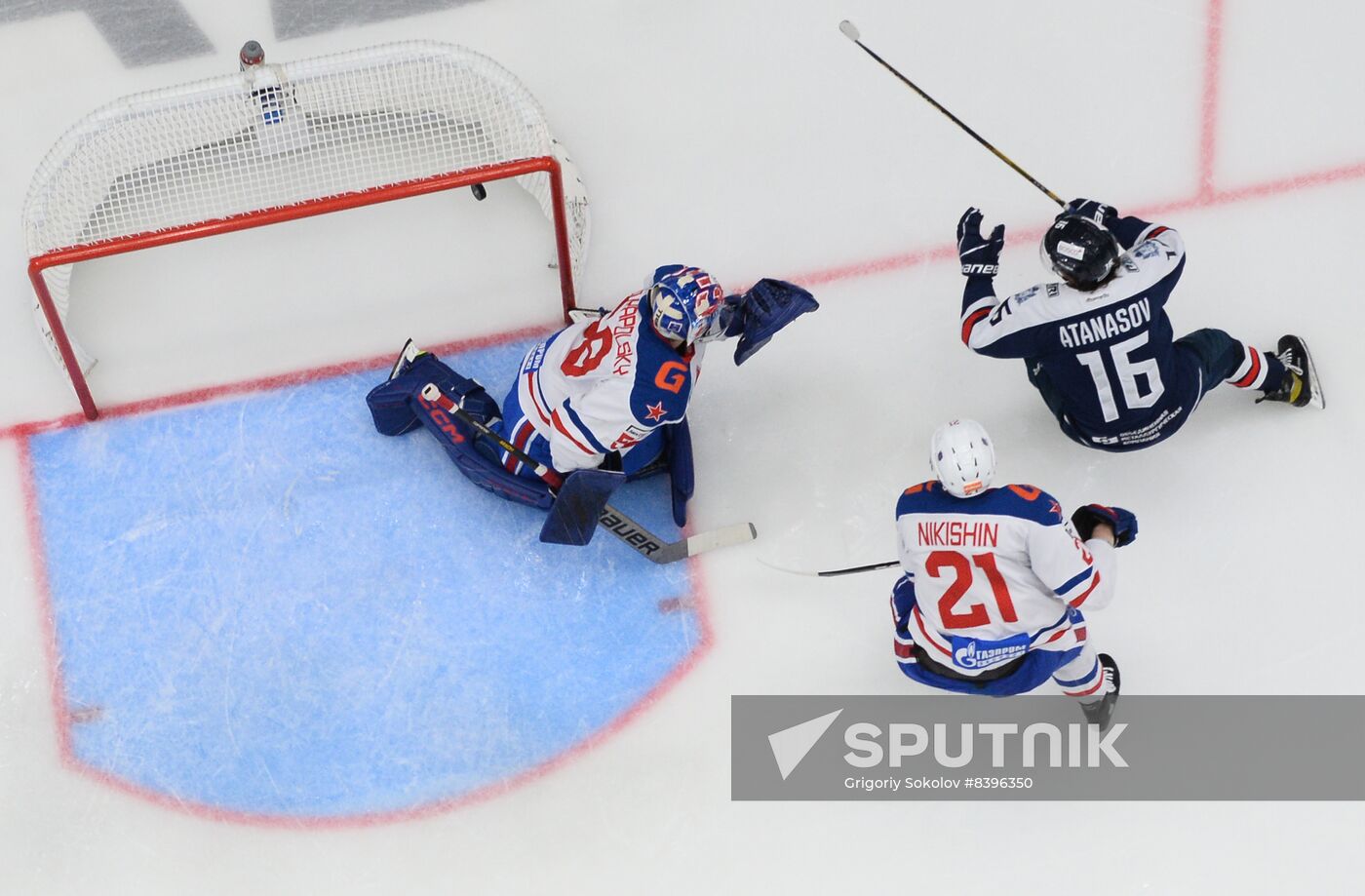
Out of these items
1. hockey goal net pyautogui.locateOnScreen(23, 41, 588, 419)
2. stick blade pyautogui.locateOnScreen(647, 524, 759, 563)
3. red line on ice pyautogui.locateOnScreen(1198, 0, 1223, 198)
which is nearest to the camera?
stick blade pyautogui.locateOnScreen(647, 524, 759, 563)

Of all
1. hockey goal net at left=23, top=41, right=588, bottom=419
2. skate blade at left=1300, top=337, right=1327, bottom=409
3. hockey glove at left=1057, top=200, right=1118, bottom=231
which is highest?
hockey goal net at left=23, top=41, right=588, bottom=419

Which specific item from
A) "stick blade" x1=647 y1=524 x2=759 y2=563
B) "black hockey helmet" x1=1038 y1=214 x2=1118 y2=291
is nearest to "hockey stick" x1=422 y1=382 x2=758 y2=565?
"stick blade" x1=647 y1=524 x2=759 y2=563

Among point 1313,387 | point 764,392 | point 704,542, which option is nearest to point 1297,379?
point 1313,387

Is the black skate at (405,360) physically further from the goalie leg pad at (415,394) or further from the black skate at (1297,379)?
the black skate at (1297,379)

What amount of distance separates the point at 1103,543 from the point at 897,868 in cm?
97

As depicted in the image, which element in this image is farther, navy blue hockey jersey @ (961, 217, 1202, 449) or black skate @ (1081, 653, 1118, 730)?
black skate @ (1081, 653, 1118, 730)

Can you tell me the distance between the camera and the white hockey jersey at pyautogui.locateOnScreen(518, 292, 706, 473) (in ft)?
12.5

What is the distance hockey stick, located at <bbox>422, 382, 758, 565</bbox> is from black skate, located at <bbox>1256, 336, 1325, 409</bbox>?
149 centimetres

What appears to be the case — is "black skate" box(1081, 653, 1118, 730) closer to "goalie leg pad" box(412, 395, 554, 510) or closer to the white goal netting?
"goalie leg pad" box(412, 395, 554, 510)

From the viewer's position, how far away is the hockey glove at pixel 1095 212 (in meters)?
3.92

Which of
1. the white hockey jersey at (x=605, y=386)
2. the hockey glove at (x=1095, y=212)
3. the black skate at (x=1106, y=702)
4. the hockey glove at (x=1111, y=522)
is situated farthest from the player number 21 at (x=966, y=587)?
the hockey glove at (x=1095, y=212)

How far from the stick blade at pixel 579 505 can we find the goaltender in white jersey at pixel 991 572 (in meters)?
0.78

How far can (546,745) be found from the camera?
4000mm

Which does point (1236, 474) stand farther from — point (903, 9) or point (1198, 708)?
point (903, 9)
